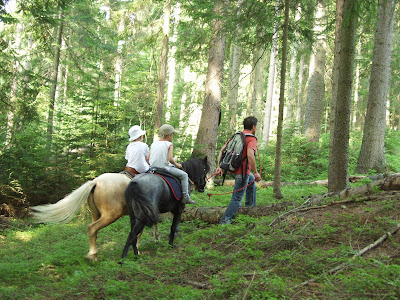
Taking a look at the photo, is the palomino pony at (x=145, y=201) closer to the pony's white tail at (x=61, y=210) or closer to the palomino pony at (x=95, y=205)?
the palomino pony at (x=95, y=205)

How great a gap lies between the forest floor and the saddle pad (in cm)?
83

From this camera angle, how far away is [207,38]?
47.0 feet

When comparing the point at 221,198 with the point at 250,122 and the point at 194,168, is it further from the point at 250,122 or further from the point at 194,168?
the point at 250,122

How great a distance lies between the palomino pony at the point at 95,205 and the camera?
6.27 meters

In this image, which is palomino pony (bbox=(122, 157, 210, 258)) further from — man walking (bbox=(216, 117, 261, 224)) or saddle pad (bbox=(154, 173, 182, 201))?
man walking (bbox=(216, 117, 261, 224))

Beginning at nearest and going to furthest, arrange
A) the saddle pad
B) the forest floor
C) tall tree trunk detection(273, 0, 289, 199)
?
the forest floor, the saddle pad, tall tree trunk detection(273, 0, 289, 199)

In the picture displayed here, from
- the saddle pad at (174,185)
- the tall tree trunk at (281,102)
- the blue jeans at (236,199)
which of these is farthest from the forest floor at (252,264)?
the tall tree trunk at (281,102)

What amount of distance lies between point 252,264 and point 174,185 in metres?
2.79

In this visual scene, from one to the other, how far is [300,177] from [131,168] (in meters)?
10.8

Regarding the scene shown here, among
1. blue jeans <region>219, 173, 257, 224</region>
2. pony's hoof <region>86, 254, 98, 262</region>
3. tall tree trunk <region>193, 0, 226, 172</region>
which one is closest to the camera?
pony's hoof <region>86, 254, 98, 262</region>

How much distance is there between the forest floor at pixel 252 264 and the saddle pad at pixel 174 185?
0.83m

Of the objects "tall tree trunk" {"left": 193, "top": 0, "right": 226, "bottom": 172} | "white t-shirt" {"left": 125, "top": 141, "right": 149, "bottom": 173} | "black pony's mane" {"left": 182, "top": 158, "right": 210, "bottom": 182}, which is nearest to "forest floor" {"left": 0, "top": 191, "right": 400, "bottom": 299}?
"black pony's mane" {"left": 182, "top": 158, "right": 210, "bottom": 182}

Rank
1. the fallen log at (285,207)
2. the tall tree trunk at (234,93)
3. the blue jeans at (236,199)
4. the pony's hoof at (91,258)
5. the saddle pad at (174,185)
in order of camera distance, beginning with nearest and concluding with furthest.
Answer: the pony's hoof at (91,258) < the fallen log at (285,207) < the saddle pad at (174,185) < the blue jeans at (236,199) < the tall tree trunk at (234,93)

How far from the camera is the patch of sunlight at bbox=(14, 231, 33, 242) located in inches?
317
